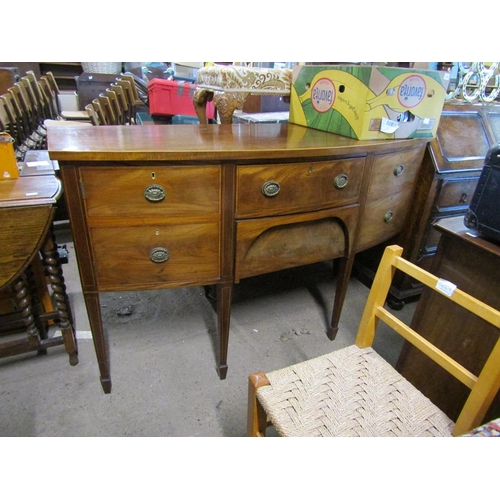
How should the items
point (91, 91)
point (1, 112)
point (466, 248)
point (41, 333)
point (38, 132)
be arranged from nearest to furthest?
point (466, 248), point (41, 333), point (1, 112), point (38, 132), point (91, 91)

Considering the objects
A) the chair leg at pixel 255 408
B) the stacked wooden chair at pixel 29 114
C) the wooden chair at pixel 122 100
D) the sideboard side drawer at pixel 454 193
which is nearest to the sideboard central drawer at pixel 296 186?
the chair leg at pixel 255 408

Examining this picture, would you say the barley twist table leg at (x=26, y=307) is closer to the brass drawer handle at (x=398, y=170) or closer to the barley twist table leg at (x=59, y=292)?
the barley twist table leg at (x=59, y=292)

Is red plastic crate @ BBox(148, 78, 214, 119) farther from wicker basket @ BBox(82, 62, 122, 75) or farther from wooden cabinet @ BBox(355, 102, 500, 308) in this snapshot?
wooden cabinet @ BBox(355, 102, 500, 308)

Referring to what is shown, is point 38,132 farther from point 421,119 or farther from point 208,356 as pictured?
point 421,119

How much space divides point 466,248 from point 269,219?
563mm

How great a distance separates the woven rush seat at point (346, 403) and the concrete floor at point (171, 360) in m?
0.46

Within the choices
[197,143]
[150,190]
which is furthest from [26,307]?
[197,143]

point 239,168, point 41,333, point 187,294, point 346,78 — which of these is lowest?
point 187,294

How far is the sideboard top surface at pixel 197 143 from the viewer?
0.93m

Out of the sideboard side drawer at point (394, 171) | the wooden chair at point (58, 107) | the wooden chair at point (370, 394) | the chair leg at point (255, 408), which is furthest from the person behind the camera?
the wooden chair at point (58, 107)

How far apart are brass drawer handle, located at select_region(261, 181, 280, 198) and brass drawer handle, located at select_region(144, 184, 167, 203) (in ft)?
0.98

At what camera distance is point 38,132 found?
3.05 m

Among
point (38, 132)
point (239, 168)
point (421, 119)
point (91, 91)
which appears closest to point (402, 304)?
point (421, 119)

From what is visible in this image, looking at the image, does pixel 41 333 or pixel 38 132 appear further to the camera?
pixel 38 132
